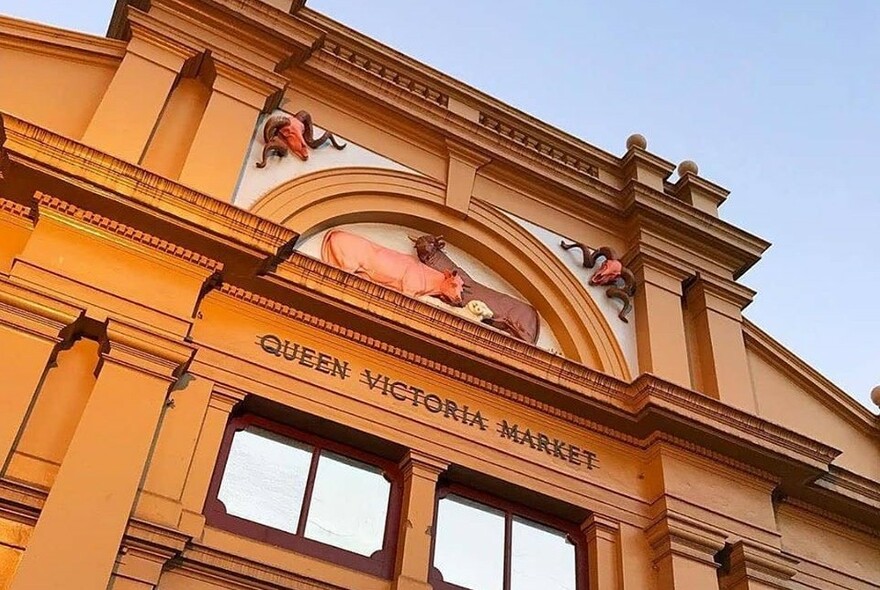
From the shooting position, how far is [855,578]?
11.6 metres

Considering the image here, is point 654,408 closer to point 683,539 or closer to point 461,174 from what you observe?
point 683,539

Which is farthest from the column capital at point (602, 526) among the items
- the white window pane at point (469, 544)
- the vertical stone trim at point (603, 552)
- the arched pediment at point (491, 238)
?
the arched pediment at point (491, 238)

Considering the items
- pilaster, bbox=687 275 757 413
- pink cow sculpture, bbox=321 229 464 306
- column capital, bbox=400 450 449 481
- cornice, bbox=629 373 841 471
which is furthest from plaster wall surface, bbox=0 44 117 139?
pilaster, bbox=687 275 757 413

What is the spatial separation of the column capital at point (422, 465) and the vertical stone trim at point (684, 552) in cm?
244

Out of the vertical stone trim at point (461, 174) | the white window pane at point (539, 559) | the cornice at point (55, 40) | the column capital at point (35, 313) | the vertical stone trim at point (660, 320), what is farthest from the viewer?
the vertical stone trim at point (461, 174)

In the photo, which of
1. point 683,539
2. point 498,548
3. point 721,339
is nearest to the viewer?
point 498,548

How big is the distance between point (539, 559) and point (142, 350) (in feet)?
15.0

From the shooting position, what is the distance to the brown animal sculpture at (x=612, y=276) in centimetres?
1291

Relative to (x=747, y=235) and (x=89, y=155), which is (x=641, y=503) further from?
(x=89, y=155)

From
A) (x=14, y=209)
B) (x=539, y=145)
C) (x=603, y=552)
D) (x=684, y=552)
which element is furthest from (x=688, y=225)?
(x=14, y=209)

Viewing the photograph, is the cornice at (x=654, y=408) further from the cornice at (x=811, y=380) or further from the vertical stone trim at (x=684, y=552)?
the cornice at (x=811, y=380)

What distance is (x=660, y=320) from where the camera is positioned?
41.8 ft

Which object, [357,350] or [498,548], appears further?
[357,350]

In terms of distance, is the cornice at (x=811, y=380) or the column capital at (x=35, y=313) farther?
the cornice at (x=811, y=380)
